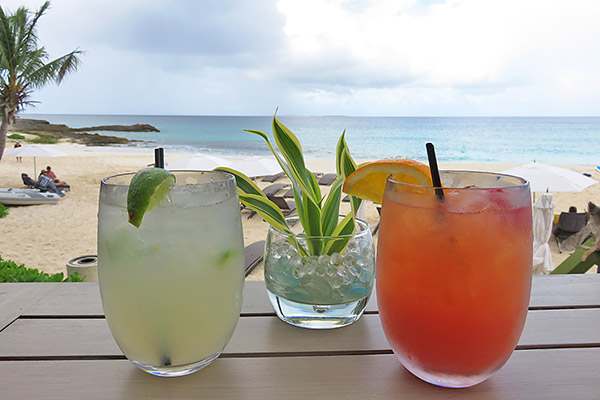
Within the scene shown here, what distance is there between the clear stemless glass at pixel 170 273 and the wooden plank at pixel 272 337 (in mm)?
83

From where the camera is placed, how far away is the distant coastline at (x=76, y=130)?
76.1 ft

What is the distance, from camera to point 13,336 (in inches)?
19.9

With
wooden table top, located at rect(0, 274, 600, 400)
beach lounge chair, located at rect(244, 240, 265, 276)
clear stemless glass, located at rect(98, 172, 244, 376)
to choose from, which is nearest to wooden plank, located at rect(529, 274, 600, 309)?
wooden table top, located at rect(0, 274, 600, 400)

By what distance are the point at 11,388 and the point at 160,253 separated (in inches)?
7.5

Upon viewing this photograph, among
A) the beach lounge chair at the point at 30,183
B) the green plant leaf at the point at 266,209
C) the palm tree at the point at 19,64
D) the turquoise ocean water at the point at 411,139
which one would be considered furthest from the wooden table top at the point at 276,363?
the turquoise ocean water at the point at 411,139

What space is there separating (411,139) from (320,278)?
25.5 metres

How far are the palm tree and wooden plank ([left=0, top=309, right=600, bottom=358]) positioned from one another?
34.1ft

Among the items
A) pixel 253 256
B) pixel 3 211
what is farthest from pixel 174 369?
pixel 3 211

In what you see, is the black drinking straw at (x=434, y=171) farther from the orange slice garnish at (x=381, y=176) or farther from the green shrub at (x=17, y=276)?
the green shrub at (x=17, y=276)

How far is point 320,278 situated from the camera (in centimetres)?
52

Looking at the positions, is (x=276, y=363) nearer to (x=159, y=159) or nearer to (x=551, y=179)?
(x=159, y=159)

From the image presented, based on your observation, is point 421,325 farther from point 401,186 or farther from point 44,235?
point 44,235

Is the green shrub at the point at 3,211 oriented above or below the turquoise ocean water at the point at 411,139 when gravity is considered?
below

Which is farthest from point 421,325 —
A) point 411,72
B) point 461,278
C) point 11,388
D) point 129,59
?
point 129,59
